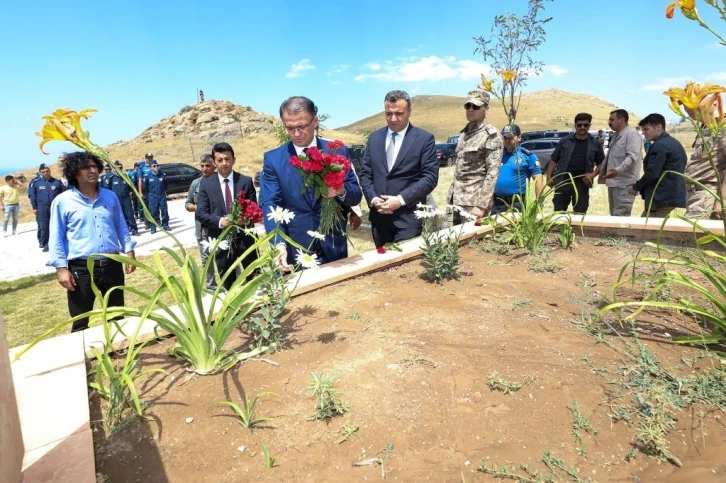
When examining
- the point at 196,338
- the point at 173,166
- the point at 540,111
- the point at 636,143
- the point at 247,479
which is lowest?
the point at 247,479

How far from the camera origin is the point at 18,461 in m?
1.04

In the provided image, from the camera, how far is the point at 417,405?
1.42m

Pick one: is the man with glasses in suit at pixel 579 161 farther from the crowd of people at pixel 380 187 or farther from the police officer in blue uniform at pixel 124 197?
the police officer in blue uniform at pixel 124 197

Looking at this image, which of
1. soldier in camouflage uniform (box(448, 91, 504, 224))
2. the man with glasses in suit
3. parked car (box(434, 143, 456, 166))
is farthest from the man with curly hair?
parked car (box(434, 143, 456, 166))

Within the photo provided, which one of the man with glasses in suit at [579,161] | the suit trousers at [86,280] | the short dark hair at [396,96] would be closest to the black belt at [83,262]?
the suit trousers at [86,280]

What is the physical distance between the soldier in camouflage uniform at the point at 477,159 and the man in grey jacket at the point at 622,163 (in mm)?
1963

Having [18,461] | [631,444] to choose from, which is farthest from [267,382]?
[631,444]

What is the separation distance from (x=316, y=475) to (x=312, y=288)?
1358mm

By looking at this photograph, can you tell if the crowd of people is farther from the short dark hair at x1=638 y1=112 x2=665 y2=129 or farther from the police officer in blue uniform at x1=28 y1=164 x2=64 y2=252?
the police officer in blue uniform at x1=28 y1=164 x2=64 y2=252

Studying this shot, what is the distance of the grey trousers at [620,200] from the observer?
4604mm

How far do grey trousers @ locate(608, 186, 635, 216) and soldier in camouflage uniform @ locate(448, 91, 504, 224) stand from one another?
2.09 meters

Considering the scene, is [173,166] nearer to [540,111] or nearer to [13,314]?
[13,314]

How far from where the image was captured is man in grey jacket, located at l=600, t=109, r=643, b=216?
4.40m

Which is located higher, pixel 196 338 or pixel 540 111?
pixel 540 111
